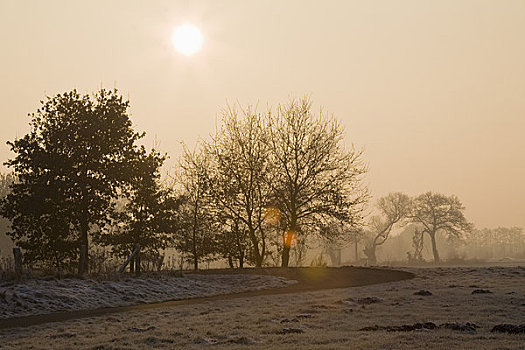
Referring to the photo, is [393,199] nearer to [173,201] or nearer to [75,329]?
[173,201]

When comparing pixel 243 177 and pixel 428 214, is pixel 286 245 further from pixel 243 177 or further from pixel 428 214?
pixel 428 214

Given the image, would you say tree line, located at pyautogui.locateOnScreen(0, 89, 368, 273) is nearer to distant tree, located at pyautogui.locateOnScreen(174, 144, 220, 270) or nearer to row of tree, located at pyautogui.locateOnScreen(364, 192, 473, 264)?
distant tree, located at pyautogui.locateOnScreen(174, 144, 220, 270)

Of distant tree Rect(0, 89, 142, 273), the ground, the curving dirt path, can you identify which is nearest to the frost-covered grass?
the curving dirt path

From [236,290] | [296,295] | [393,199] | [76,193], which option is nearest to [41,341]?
[296,295]

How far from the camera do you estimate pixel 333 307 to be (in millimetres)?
21234

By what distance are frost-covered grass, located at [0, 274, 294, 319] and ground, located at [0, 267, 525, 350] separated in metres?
2.58

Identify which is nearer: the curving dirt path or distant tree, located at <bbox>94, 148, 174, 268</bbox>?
the curving dirt path

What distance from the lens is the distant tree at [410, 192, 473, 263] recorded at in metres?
111

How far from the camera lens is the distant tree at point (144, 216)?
4506 centimetres

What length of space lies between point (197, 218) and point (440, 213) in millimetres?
72774

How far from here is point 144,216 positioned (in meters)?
47.2

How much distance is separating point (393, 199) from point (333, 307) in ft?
330

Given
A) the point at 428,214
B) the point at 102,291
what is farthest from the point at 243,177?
the point at 428,214

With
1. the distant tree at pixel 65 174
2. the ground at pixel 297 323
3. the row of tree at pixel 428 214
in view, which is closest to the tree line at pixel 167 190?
the distant tree at pixel 65 174
